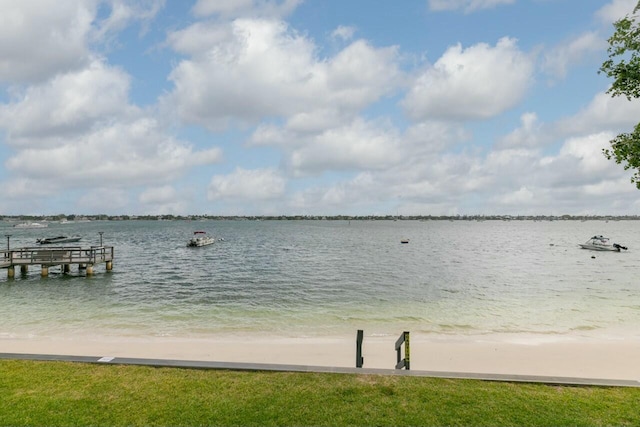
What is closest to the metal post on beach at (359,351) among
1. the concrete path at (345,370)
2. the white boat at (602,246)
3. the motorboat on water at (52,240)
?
the concrete path at (345,370)

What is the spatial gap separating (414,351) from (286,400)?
891 cm

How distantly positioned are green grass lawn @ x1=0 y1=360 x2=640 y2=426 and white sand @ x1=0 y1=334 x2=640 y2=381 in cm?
501

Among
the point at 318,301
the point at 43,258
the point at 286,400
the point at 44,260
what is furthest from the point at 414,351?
the point at 43,258

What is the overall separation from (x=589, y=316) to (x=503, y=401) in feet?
66.1

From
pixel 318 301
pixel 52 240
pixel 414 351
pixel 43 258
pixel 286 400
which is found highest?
pixel 286 400

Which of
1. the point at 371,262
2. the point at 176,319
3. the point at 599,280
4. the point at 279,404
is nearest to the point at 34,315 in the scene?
the point at 176,319

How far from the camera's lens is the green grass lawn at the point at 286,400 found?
20.1ft

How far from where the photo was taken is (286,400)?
6707mm

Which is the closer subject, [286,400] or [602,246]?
[286,400]

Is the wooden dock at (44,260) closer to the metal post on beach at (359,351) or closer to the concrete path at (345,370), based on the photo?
the concrete path at (345,370)

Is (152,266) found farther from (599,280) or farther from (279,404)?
(599,280)

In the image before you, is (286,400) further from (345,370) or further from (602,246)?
(602,246)

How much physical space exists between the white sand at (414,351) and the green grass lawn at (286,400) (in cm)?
501

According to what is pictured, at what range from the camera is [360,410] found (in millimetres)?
6383
